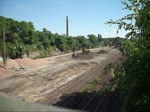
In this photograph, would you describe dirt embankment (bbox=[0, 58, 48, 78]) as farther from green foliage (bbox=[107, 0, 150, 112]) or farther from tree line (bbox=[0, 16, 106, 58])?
green foliage (bbox=[107, 0, 150, 112])

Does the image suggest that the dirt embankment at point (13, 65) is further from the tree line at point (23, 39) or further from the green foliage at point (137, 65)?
the green foliage at point (137, 65)

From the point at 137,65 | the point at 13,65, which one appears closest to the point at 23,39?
the point at 13,65

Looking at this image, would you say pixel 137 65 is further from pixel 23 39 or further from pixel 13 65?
pixel 23 39

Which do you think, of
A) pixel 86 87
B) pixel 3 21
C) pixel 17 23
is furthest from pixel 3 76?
pixel 17 23

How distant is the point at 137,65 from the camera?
8.74m

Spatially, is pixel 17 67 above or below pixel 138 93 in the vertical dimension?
below

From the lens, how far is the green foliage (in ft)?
27.2

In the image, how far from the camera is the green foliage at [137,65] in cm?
830

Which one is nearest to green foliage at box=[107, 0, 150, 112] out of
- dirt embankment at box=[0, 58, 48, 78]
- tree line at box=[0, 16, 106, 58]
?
dirt embankment at box=[0, 58, 48, 78]

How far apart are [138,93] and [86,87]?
21472 mm

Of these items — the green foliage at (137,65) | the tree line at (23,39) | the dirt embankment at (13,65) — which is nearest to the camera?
the green foliage at (137,65)

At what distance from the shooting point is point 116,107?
20969 millimetres

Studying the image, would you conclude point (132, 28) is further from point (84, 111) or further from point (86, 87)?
point (86, 87)

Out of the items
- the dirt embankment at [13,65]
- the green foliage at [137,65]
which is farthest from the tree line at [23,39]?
the green foliage at [137,65]
